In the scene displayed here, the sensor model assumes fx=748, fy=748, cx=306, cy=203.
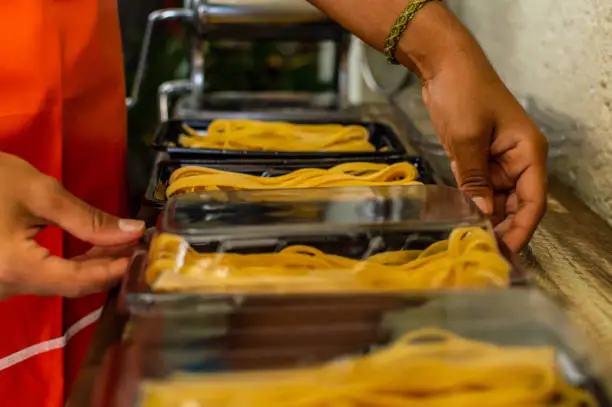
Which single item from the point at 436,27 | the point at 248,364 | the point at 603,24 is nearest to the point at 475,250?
the point at 248,364

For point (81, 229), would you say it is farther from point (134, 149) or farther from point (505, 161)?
point (134, 149)

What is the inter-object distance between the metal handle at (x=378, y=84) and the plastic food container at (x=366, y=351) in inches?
48.6

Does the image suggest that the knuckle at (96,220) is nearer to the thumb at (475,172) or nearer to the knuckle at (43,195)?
the knuckle at (43,195)

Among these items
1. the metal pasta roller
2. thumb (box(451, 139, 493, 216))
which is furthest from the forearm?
the metal pasta roller

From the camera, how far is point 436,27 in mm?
823

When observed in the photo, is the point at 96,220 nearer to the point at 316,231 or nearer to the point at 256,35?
the point at 316,231

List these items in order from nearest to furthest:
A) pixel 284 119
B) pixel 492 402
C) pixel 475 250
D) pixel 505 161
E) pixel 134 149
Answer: pixel 492 402
pixel 475 250
pixel 505 161
pixel 284 119
pixel 134 149

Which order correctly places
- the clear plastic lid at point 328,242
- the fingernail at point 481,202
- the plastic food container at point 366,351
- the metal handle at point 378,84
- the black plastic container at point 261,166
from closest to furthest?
1. the plastic food container at point 366,351
2. the clear plastic lid at point 328,242
3. the fingernail at point 481,202
4. the black plastic container at point 261,166
5. the metal handle at point 378,84

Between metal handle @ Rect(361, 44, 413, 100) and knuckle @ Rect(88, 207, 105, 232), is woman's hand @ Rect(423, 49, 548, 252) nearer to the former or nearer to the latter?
knuckle @ Rect(88, 207, 105, 232)

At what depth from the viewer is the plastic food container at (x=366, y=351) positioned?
44 cm

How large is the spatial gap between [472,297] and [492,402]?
76mm

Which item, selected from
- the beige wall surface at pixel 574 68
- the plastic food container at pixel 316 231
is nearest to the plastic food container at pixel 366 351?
the plastic food container at pixel 316 231

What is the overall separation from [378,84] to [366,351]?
5.08 feet

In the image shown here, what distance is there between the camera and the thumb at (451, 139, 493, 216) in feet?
2.51
